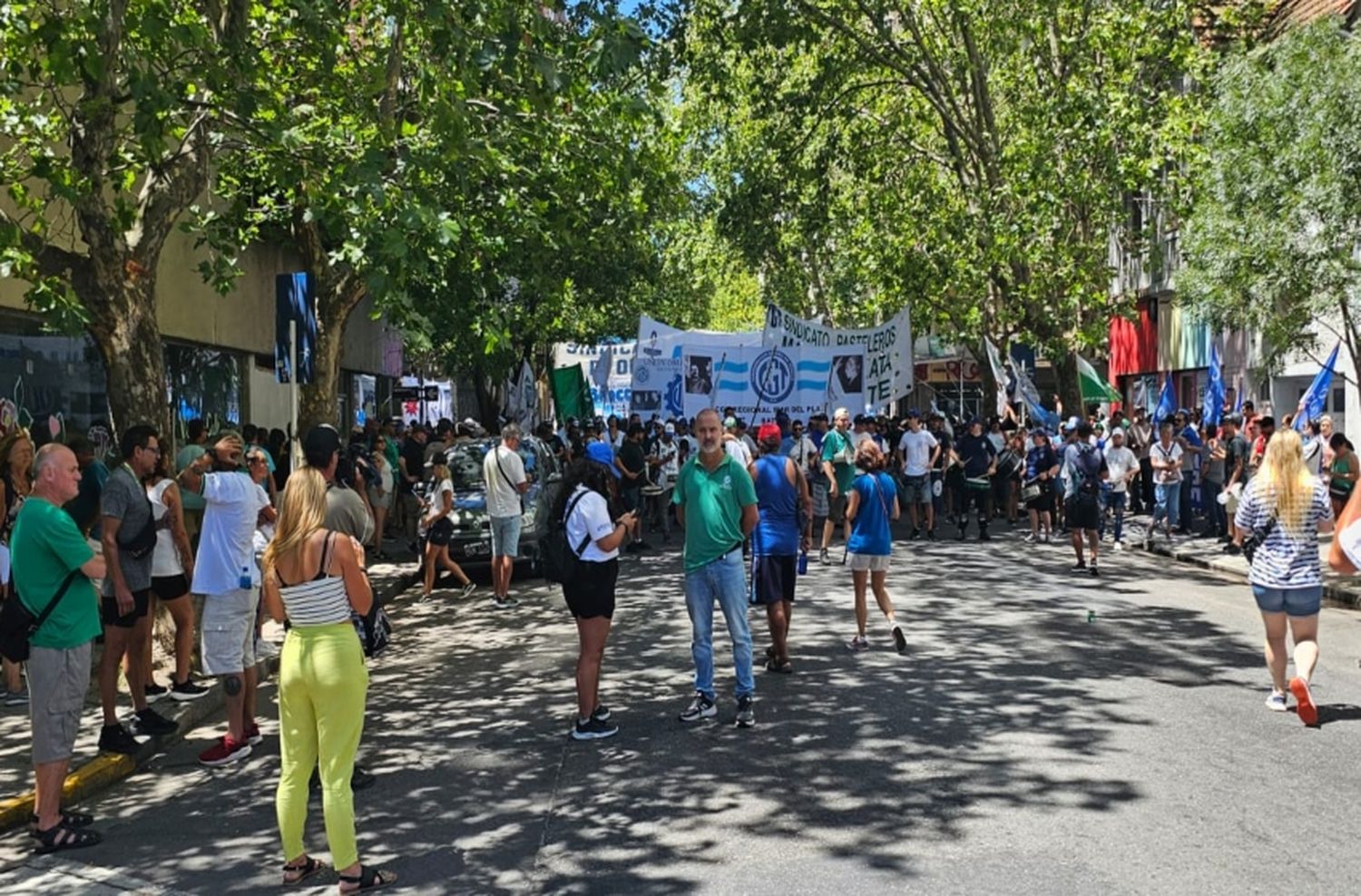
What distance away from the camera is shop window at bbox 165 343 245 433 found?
2002cm

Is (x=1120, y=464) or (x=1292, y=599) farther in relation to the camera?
(x=1120, y=464)

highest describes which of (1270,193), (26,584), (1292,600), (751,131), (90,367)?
(751,131)

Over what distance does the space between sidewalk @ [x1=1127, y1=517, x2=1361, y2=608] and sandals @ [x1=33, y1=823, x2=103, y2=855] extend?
438 inches

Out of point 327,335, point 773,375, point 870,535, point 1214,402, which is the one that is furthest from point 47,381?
point 1214,402

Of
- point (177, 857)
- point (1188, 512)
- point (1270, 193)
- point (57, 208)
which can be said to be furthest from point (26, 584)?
point (1188, 512)

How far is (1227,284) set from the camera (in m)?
17.2

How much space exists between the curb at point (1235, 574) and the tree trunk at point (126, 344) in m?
10.7

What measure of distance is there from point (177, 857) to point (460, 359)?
1233 inches

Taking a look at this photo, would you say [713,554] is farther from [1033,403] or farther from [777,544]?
[1033,403]

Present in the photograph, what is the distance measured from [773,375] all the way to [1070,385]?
6.92 meters

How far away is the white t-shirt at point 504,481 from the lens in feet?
46.1

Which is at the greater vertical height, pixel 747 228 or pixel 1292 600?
pixel 747 228

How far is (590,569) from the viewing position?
771cm

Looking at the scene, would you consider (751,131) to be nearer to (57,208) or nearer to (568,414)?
(568,414)
